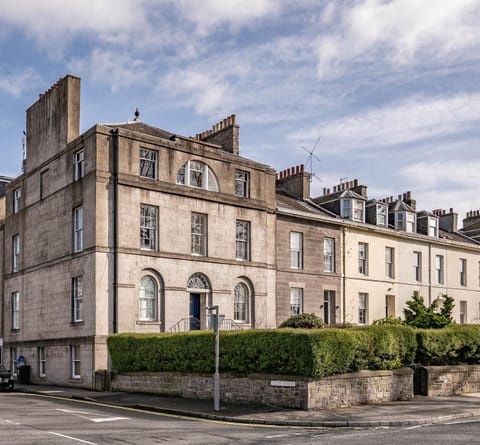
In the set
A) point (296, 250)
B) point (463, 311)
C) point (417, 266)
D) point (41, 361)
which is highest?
point (296, 250)

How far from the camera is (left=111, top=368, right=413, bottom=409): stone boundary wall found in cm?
2130

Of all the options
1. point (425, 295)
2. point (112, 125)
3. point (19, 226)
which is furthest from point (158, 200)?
point (425, 295)

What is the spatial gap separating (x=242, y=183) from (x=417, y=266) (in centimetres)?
1518

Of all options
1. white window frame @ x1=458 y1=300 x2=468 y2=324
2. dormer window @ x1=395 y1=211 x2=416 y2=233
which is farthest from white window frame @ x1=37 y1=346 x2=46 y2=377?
white window frame @ x1=458 y1=300 x2=468 y2=324

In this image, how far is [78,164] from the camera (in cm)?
3155

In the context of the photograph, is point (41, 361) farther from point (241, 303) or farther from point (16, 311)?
point (241, 303)

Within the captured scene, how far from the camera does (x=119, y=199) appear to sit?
97.4 ft

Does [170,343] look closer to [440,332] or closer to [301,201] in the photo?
[440,332]

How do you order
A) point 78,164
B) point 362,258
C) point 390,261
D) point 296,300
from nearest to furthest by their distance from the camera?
1. point 78,164
2. point 296,300
3. point 362,258
4. point 390,261

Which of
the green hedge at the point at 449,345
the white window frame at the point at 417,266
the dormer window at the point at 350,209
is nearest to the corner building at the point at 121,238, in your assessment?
the dormer window at the point at 350,209

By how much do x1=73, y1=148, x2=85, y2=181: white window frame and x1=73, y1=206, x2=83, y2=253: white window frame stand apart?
1.49 meters

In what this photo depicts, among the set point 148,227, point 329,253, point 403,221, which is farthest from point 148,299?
point 403,221

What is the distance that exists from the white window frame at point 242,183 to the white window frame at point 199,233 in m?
2.75

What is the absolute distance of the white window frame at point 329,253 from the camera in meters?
38.5
